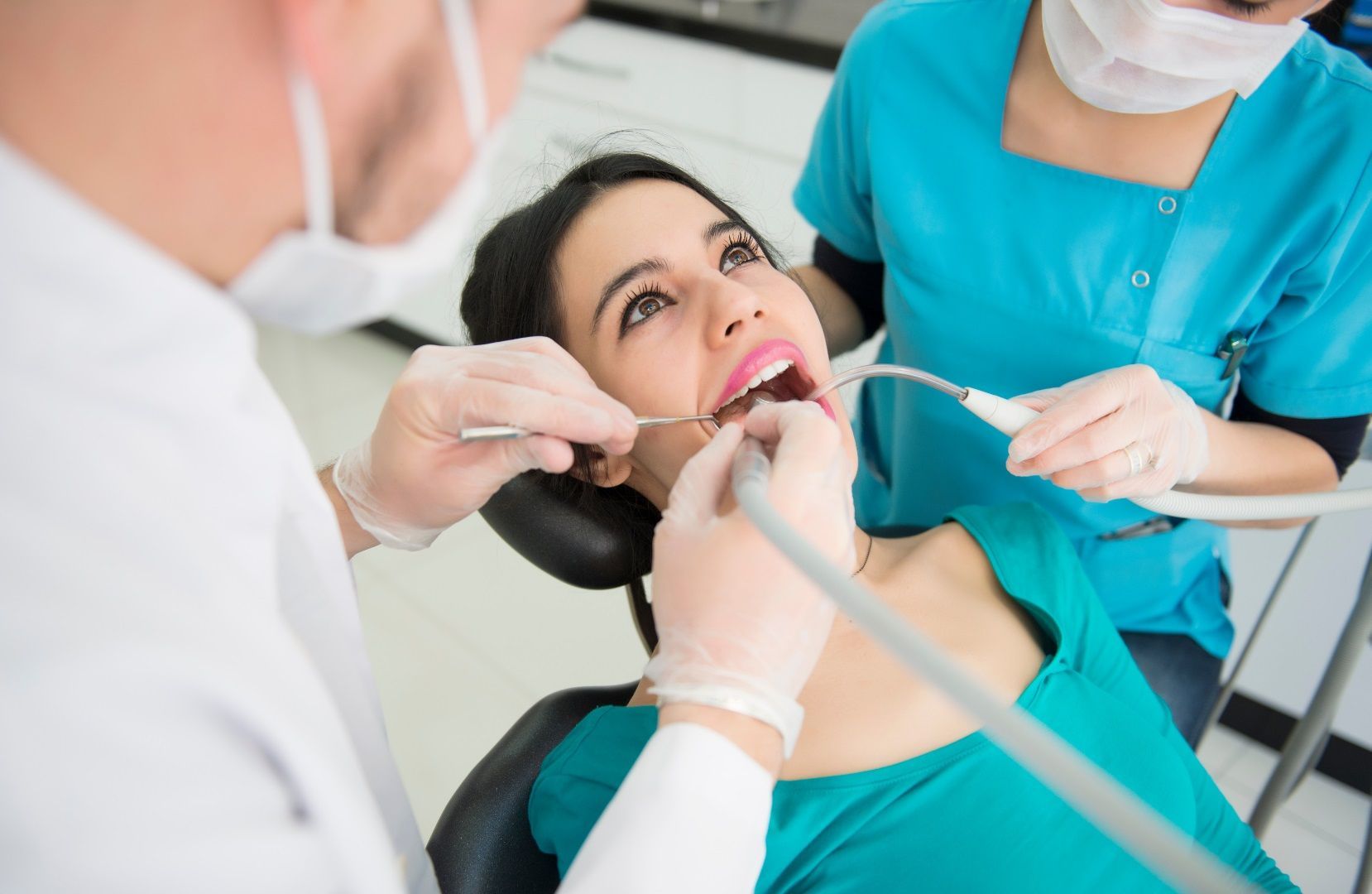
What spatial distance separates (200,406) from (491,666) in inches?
71.9

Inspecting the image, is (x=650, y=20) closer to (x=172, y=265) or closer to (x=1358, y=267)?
(x=1358, y=267)

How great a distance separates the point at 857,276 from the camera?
1.53 m

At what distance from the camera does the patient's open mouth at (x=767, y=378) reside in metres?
1.09

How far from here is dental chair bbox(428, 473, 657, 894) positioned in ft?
3.15

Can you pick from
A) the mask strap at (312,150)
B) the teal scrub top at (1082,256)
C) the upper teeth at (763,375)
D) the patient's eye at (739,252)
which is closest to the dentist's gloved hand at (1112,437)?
the teal scrub top at (1082,256)

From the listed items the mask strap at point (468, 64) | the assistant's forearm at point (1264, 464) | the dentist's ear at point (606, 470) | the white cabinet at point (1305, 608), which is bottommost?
the white cabinet at point (1305, 608)

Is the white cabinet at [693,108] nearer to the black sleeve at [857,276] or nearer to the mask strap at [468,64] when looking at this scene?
the black sleeve at [857,276]

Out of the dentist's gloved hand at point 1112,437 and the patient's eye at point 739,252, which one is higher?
the patient's eye at point 739,252

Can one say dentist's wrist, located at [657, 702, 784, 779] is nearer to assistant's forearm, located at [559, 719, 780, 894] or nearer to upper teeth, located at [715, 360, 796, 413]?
assistant's forearm, located at [559, 719, 780, 894]

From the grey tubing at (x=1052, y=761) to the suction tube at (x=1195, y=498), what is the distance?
455 millimetres

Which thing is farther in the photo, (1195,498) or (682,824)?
(1195,498)

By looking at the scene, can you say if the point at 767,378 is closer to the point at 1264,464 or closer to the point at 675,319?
the point at 675,319

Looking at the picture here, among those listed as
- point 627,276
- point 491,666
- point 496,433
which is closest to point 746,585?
point 496,433

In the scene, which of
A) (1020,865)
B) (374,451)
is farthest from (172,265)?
(1020,865)
